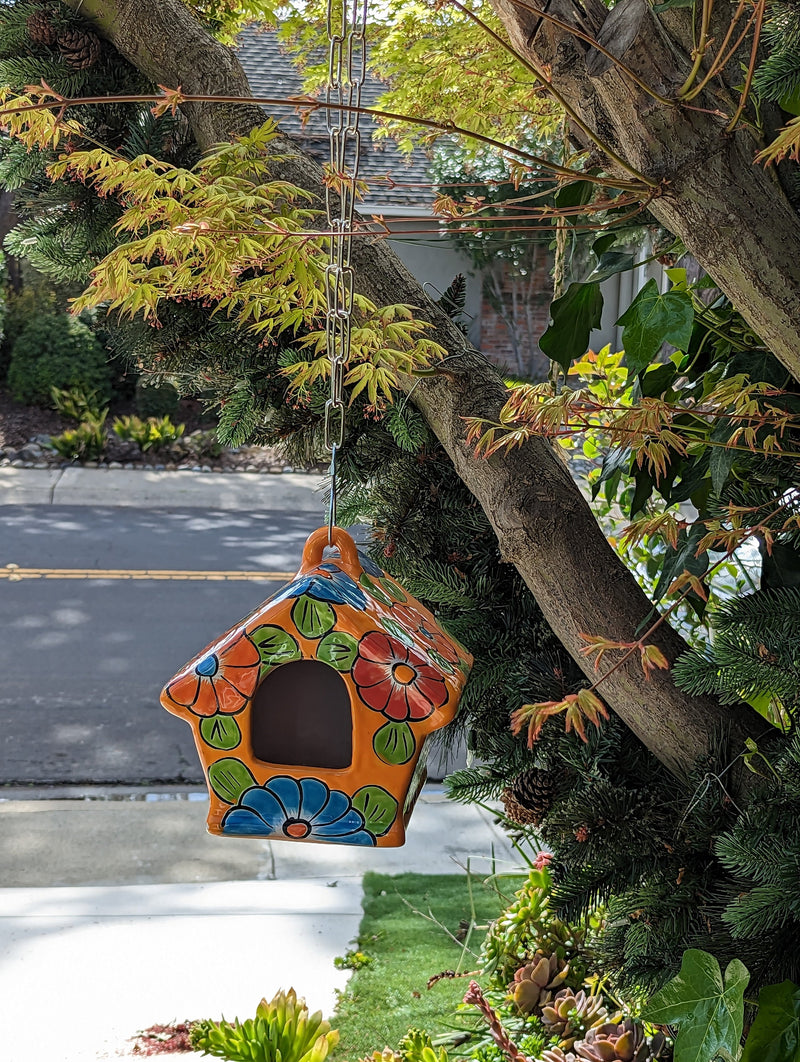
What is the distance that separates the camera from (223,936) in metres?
3.35

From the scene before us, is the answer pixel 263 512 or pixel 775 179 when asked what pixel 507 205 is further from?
pixel 263 512

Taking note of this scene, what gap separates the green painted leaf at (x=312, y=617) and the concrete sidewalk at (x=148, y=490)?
8.72 m

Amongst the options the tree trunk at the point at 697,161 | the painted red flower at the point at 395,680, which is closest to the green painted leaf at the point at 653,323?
the tree trunk at the point at 697,161

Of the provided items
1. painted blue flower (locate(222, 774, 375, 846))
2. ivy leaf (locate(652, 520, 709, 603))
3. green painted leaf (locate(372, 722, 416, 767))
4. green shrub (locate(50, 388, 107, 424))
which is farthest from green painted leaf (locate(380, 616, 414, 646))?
green shrub (locate(50, 388, 107, 424))

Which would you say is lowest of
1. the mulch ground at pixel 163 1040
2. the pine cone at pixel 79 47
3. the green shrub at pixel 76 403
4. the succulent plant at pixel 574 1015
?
the mulch ground at pixel 163 1040

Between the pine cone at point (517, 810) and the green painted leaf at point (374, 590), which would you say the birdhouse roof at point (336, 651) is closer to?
the green painted leaf at point (374, 590)

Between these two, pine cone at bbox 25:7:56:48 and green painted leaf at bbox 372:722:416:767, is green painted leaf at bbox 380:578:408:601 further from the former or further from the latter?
pine cone at bbox 25:7:56:48

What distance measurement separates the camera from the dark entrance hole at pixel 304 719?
1373 mm

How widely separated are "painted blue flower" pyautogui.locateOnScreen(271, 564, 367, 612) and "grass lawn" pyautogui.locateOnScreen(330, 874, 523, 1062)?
1960mm

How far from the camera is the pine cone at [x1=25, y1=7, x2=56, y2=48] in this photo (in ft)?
5.90

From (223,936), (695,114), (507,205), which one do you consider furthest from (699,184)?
(223,936)

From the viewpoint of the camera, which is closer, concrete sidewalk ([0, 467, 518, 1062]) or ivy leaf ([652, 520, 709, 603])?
ivy leaf ([652, 520, 709, 603])

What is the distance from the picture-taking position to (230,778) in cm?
135

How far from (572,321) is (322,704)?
67 cm
